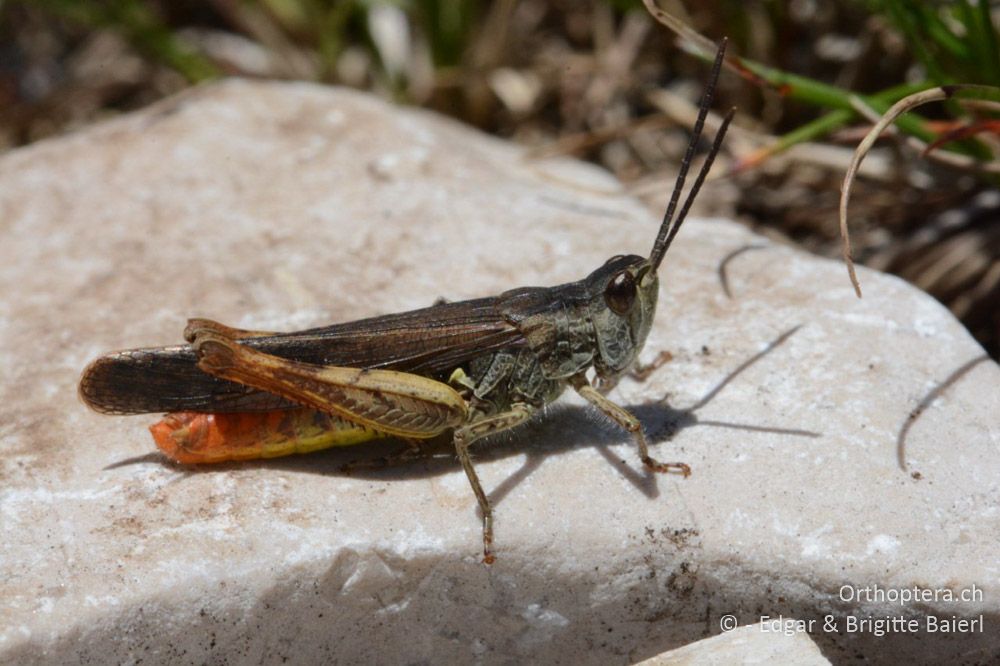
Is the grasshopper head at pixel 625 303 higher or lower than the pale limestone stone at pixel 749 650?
higher

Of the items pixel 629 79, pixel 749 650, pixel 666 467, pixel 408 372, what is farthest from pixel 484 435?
pixel 629 79

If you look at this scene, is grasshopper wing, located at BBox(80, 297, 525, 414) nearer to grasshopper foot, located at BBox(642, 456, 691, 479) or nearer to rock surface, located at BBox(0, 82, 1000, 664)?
rock surface, located at BBox(0, 82, 1000, 664)

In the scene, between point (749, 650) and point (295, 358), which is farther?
point (295, 358)

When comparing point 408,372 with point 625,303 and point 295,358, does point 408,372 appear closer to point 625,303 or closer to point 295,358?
point 295,358

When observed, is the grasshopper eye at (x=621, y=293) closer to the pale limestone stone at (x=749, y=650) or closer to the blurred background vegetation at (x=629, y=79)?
the pale limestone stone at (x=749, y=650)

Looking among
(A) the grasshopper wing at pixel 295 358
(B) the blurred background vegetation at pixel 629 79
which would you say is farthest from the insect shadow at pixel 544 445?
(B) the blurred background vegetation at pixel 629 79

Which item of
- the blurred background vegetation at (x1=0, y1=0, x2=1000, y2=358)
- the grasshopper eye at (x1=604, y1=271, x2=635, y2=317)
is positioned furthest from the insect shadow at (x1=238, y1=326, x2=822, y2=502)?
the blurred background vegetation at (x1=0, y1=0, x2=1000, y2=358)

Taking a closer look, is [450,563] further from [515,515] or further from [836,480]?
[836,480]

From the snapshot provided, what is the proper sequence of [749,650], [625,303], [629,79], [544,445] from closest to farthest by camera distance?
[749,650] → [625,303] → [544,445] → [629,79]
